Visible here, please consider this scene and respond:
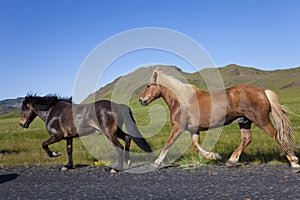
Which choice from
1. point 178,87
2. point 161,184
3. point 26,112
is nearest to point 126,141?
point 178,87

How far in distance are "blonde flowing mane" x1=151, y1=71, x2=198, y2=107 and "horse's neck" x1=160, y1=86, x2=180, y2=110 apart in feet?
0.27

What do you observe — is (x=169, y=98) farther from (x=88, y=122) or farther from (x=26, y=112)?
(x=26, y=112)

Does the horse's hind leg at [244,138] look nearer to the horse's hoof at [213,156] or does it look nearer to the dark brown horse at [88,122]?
the horse's hoof at [213,156]

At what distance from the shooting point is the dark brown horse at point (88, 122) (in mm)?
11031

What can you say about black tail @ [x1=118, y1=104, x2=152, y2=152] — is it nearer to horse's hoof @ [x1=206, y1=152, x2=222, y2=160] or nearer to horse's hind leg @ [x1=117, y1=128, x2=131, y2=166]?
horse's hind leg @ [x1=117, y1=128, x2=131, y2=166]

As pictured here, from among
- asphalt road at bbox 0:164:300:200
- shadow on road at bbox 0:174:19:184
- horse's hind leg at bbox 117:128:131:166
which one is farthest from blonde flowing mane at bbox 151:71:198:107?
shadow on road at bbox 0:174:19:184

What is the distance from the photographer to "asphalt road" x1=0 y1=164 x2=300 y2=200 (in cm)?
706

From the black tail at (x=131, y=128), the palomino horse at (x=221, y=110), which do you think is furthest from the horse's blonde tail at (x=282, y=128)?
the black tail at (x=131, y=128)

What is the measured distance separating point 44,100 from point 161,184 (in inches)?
237

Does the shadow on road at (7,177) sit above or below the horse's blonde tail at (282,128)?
below

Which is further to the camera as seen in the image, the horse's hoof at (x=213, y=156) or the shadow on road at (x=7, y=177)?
the horse's hoof at (x=213, y=156)

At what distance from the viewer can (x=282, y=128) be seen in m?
9.65

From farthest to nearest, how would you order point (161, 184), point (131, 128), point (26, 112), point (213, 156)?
point (26, 112), point (131, 128), point (213, 156), point (161, 184)

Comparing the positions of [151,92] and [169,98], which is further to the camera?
[151,92]
